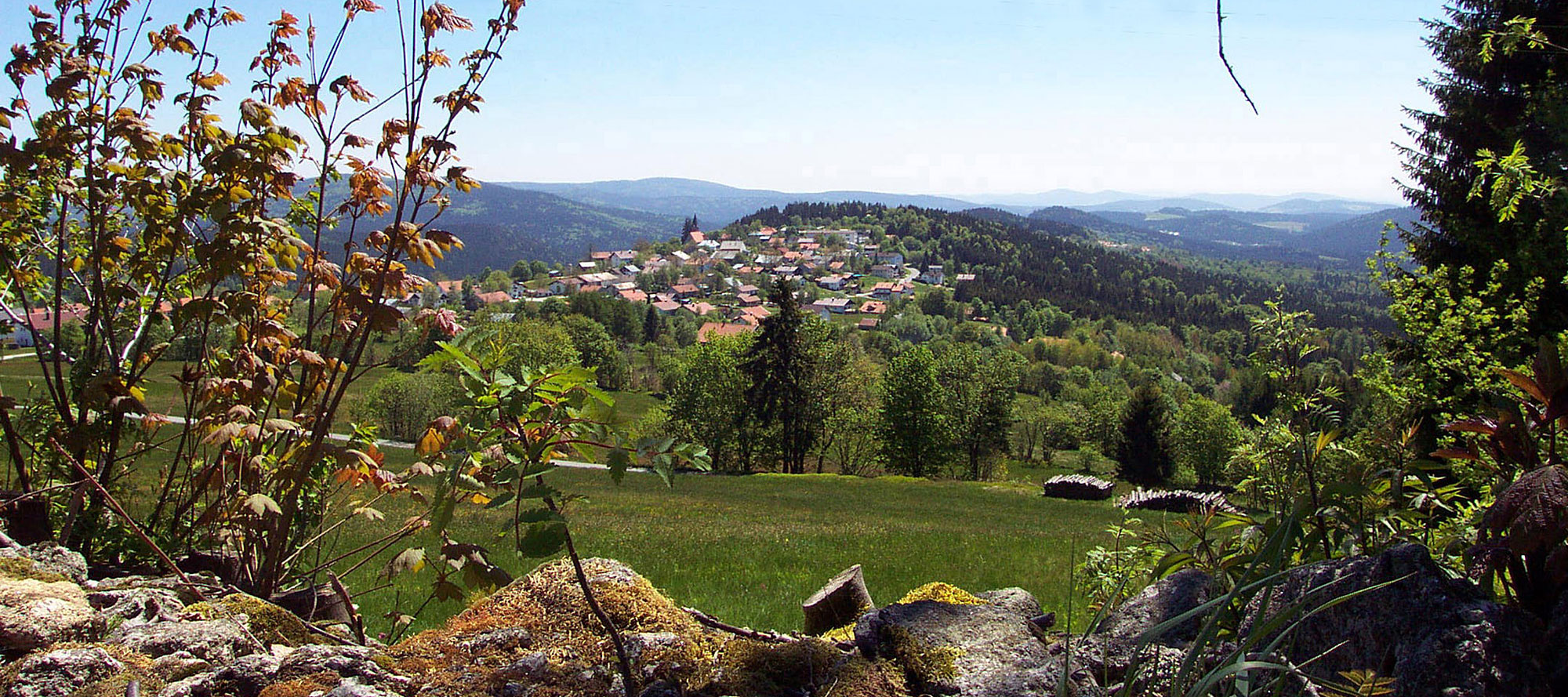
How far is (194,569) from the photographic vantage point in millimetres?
3555

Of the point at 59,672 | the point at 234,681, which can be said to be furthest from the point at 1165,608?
the point at 59,672

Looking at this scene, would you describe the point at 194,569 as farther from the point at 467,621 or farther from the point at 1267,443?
the point at 1267,443

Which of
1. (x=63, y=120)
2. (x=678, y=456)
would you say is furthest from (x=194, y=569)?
(x=678, y=456)

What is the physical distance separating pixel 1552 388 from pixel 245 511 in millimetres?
4027

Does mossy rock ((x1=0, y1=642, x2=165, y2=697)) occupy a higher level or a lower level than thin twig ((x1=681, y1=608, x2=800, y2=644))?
higher

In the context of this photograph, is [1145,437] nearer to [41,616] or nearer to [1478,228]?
[1478,228]

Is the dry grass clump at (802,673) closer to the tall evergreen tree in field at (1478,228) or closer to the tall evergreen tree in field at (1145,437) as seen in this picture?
the tall evergreen tree in field at (1478,228)

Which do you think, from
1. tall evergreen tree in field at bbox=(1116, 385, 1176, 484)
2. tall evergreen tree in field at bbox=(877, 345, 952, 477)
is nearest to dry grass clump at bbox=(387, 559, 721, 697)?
tall evergreen tree in field at bbox=(877, 345, 952, 477)

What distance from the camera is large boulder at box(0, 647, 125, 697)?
5.89 feet

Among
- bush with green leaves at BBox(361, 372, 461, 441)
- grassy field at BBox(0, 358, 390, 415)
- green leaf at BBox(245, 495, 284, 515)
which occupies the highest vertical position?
green leaf at BBox(245, 495, 284, 515)

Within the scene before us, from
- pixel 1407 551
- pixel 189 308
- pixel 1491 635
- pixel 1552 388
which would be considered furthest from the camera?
pixel 189 308

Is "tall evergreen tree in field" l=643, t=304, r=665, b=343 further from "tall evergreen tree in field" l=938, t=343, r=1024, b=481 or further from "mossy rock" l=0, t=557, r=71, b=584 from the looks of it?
"mossy rock" l=0, t=557, r=71, b=584

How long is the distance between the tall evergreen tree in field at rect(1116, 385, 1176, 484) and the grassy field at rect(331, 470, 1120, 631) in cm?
3071

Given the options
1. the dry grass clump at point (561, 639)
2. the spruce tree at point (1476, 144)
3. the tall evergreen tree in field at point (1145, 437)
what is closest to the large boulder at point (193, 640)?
the dry grass clump at point (561, 639)
